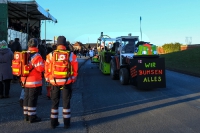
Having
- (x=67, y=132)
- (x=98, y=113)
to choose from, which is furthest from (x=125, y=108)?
(x=67, y=132)

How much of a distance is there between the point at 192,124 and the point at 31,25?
20498mm

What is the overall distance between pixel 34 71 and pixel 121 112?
8.34 ft

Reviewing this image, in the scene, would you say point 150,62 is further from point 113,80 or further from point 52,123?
point 52,123

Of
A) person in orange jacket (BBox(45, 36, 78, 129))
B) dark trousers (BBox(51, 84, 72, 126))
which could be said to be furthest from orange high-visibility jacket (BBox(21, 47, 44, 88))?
dark trousers (BBox(51, 84, 72, 126))

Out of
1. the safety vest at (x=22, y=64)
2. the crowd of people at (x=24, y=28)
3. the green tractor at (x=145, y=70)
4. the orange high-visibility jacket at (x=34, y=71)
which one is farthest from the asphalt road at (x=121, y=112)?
the crowd of people at (x=24, y=28)

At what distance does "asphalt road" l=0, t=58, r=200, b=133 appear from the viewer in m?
5.66

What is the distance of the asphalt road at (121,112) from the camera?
566cm

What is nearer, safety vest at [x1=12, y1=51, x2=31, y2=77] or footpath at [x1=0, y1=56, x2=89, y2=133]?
footpath at [x1=0, y1=56, x2=89, y2=133]

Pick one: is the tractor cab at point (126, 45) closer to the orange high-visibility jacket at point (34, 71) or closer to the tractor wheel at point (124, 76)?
the tractor wheel at point (124, 76)

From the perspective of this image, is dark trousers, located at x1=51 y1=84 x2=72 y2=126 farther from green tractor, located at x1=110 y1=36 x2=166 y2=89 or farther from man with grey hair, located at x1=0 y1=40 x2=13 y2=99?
green tractor, located at x1=110 y1=36 x2=166 y2=89

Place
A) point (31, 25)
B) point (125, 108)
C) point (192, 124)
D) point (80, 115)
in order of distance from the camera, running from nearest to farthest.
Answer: point (192, 124) < point (80, 115) < point (125, 108) < point (31, 25)

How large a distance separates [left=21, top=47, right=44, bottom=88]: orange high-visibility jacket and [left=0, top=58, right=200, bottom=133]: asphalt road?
2.92 feet

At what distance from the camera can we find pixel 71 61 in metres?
5.51

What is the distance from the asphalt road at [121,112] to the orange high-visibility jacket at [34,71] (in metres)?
Answer: 0.89
